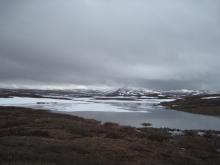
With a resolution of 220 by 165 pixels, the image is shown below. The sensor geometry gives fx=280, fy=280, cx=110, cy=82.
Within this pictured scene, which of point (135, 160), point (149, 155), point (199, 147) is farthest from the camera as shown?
point (199, 147)

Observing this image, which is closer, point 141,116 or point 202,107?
point 141,116

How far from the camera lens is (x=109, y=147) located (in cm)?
2058

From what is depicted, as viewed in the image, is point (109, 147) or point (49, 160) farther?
point (109, 147)

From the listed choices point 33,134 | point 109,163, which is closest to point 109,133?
point 33,134

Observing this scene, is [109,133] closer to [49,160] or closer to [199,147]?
[199,147]

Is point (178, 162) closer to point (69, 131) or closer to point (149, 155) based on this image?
point (149, 155)

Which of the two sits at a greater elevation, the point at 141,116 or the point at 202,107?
the point at 202,107

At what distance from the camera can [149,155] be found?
19.6m

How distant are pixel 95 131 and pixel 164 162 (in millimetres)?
12556

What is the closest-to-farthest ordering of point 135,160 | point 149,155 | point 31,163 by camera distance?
point 31,163 < point 135,160 < point 149,155

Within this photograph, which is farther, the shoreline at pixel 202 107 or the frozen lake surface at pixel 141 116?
the shoreline at pixel 202 107

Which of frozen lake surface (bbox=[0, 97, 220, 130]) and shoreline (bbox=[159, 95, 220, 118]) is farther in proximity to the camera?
shoreline (bbox=[159, 95, 220, 118])

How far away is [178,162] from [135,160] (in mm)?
2924

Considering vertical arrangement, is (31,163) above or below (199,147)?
above
